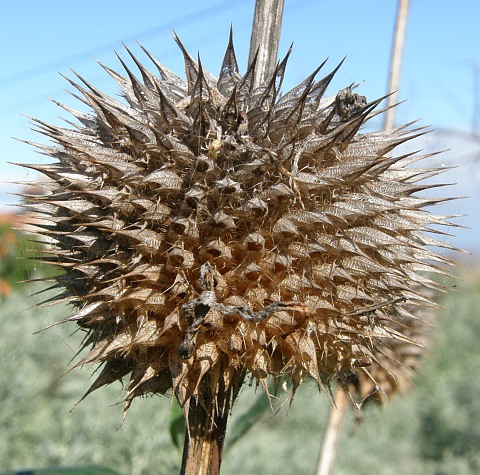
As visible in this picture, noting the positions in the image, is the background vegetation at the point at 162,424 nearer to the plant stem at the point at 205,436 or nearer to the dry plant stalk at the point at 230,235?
the plant stem at the point at 205,436

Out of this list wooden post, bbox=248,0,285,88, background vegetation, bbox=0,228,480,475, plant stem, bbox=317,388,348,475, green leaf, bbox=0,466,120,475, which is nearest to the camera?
wooden post, bbox=248,0,285,88

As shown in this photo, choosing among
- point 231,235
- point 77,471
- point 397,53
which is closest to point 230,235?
point 231,235

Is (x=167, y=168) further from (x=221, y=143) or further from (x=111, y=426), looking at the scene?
(x=111, y=426)

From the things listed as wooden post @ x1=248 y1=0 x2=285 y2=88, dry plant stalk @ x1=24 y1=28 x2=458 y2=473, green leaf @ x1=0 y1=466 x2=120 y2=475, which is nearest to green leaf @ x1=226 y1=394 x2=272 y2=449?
green leaf @ x1=0 y1=466 x2=120 y2=475

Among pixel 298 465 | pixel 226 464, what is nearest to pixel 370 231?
pixel 226 464

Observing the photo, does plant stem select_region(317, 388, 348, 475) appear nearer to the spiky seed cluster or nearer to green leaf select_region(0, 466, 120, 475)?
green leaf select_region(0, 466, 120, 475)

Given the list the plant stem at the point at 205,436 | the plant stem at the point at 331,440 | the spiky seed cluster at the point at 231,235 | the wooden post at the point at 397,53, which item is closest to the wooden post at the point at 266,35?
the spiky seed cluster at the point at 231,235

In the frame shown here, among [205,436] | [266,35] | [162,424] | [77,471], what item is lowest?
[162,424]

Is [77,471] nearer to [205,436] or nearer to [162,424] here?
[205,436]
